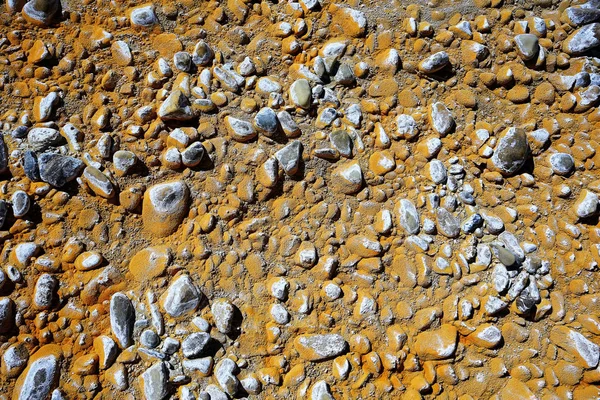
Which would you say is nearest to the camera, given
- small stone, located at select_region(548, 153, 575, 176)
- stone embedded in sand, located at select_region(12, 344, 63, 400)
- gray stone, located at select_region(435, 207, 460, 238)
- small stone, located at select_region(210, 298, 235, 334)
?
stone embedded in sand, located at select_region(12, 344, 63, 400)

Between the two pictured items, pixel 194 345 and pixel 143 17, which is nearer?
pixel 194 345

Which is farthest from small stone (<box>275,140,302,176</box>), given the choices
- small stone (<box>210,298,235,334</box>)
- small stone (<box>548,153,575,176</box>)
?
small stone (<box>548,153,575,176</box>)

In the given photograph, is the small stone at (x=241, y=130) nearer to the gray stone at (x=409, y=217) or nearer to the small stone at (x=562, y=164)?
the gray stone at (x=409, y=217)

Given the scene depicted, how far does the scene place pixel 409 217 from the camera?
4.71 ft

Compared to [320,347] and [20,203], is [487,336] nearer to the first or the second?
[320,347]

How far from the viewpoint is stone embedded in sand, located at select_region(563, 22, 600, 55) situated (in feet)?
5.32

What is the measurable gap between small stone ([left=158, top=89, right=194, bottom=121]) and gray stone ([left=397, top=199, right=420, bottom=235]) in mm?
658

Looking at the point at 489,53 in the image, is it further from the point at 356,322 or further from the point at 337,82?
the point at 356,322

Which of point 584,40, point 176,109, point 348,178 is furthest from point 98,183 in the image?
point 584,40

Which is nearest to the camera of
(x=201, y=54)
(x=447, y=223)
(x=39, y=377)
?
(x=39, y=377)

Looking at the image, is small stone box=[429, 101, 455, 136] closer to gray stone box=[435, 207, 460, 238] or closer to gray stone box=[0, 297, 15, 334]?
gray stone box=[435, 207, 460, 238]

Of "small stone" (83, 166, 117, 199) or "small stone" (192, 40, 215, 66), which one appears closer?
"small stone" (83, 166, 117, 199)

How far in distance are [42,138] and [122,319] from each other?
550mm

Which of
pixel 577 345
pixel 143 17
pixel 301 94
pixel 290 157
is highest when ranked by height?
pixel 143 17
